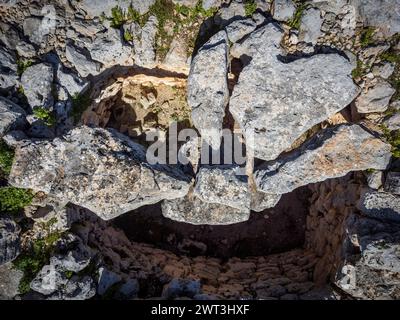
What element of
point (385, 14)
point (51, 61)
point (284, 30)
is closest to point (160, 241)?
point (51, 61)

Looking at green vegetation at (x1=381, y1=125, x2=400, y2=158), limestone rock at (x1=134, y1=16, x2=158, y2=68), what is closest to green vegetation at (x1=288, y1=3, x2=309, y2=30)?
green vegetation at (x1=381, y1=125, x2=400, y2=158)

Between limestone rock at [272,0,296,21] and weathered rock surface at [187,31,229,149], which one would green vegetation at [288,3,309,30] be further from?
weathered rock surface at [187,31,229,149]

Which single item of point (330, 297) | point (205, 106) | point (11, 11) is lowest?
point (330, 297)

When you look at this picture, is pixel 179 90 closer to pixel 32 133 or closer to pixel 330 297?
pixel 32 133

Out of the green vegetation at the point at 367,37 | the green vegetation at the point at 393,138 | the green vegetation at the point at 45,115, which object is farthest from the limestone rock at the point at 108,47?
the green vegetation at the point at 393,138

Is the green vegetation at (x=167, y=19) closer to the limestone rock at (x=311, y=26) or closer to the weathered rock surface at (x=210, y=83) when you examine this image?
the weathered rock surface at (x=210, y=83)

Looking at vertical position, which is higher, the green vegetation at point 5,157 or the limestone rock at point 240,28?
the limestone rock at point 240,28
